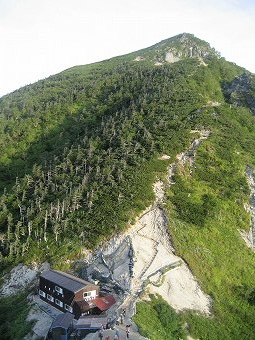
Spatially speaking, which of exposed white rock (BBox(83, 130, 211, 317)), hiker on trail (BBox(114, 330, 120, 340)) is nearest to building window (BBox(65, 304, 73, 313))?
exposed white rock (BBox(83, 130, 211, 317))

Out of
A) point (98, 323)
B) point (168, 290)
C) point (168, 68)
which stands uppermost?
point (168, 68)

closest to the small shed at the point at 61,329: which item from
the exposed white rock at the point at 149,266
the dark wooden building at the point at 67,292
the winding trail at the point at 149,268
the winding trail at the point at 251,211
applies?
the dark wooden building at the point at 67,292

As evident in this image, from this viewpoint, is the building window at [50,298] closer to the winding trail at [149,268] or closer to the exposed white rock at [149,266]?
the exposed white rock at [149,266]

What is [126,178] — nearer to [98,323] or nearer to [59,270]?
[59,270]

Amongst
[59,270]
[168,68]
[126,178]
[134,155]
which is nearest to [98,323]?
[59,270]

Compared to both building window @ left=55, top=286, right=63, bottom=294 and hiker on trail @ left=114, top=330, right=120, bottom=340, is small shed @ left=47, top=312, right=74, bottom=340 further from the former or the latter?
hiker on trail @ left=114, top=330, right=120, bottom=340
